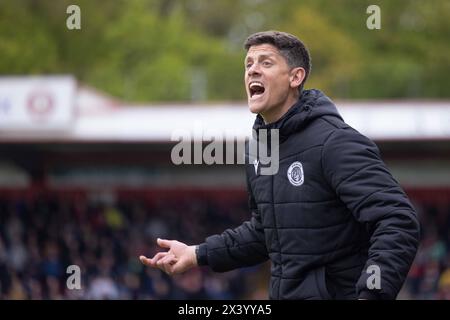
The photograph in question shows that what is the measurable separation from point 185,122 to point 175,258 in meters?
15.1

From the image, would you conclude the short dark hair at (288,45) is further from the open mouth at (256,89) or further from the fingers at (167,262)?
the fingers at (167,262)

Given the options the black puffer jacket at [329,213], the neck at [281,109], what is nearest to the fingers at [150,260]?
the black puffer jacket at [329,213]

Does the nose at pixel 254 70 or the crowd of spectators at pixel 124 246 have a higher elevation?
the nose at pixel 254 70

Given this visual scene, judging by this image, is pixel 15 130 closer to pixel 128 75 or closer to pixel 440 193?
pixel 440 193

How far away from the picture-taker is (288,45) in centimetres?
421

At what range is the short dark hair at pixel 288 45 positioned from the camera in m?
4.21

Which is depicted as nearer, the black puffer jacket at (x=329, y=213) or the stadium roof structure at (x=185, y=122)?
the black puffer jacket at (x=329, y=213)

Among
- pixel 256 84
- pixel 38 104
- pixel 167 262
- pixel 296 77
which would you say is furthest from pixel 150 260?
pixel 38 104

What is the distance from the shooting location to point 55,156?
21.5m

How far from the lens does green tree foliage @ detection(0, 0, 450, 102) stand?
29484 mm

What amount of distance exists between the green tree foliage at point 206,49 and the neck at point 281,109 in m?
22.7

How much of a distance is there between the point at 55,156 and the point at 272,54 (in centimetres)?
1773

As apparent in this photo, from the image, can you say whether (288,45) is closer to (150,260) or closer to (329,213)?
(329,213)

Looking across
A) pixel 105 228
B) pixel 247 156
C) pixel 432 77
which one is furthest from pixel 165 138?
pixel 432 77
